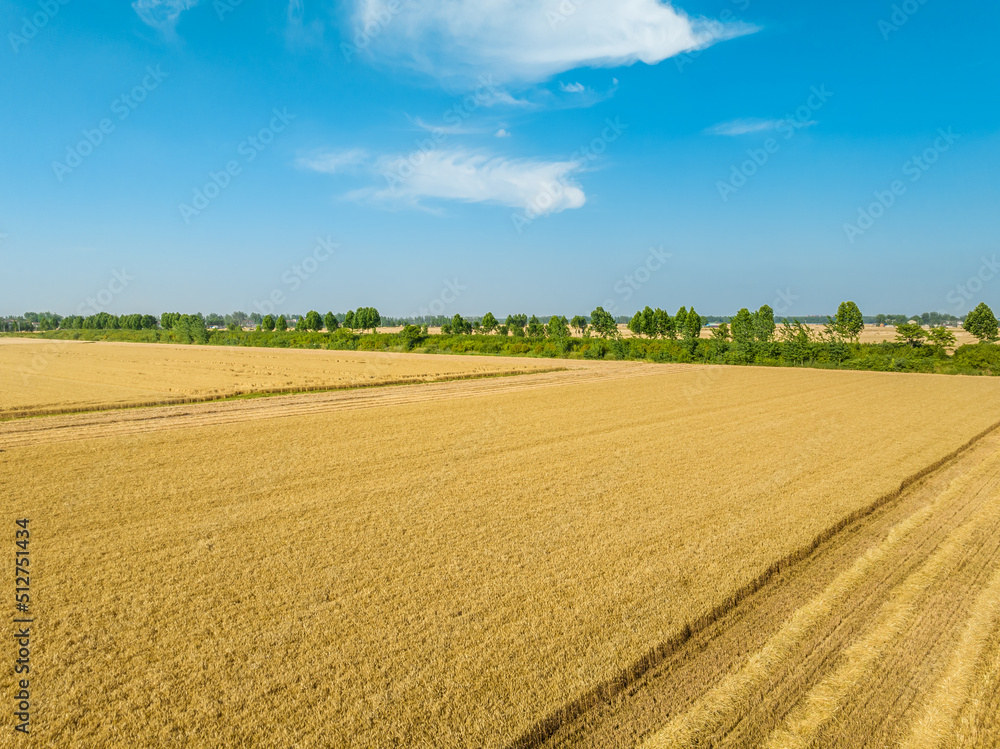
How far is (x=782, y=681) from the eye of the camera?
540 cm

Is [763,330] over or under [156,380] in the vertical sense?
over

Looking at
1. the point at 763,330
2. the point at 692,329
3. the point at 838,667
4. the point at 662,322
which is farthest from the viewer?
the point at 662,322

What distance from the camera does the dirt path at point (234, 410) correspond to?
1755 cm

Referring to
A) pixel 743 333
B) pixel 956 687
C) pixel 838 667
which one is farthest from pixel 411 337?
pixel 956 687

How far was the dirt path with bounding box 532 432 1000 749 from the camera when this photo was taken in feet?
15.6

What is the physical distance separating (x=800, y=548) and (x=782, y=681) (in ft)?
11.6

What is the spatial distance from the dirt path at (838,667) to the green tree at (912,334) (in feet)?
145

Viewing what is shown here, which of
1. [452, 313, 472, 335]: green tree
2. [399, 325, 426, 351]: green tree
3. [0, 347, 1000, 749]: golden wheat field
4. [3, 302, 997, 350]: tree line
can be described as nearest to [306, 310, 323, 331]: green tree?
[3, 302, 997, 350]: tree line

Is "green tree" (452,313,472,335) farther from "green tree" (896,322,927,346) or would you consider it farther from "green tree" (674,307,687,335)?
"green tree" (896,322,927,346)

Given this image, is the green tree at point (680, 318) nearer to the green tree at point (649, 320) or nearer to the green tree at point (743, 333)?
the green tree at point (649, 320)

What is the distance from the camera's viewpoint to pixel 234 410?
22.8 meters

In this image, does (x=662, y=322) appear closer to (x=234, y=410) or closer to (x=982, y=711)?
(x=234, y=410)

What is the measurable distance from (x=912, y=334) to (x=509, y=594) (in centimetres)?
5014

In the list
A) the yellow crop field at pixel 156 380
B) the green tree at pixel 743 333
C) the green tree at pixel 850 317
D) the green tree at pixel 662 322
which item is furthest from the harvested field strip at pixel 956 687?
the green tree at pixel 662 322
